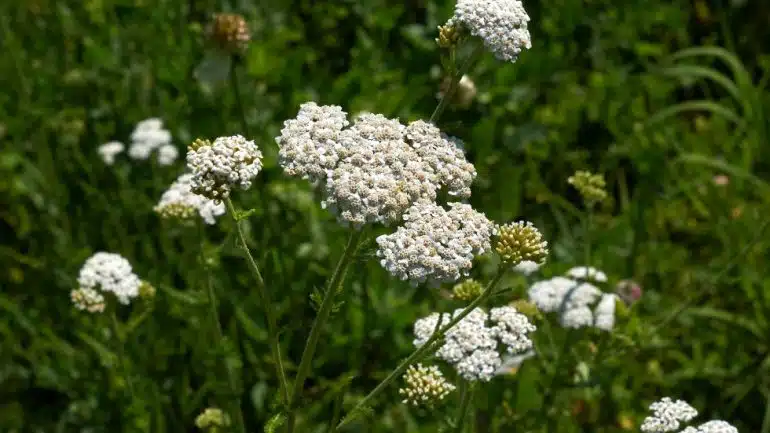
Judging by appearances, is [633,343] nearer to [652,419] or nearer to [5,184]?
[652,419]

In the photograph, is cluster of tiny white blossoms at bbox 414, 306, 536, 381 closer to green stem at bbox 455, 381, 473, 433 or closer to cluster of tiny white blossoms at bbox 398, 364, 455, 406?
cluster of tiny white blossoms at bbox 398, 364, 455, 406

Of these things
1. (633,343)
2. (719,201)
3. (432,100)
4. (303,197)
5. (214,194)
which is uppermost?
(432,100)

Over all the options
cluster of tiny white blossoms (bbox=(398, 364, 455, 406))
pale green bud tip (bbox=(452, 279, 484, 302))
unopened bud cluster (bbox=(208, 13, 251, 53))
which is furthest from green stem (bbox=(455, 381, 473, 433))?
unopened bud cluster (bbox=(208, 13, 251, 53))

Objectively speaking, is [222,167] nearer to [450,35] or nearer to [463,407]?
[450,35]

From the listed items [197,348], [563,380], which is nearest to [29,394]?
[197,348]

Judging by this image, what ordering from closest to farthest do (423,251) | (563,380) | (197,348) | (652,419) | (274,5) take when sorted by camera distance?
1. (423,251)
2. (652,419)
3. (563,380)
4. (197,348)
5. (274,5)

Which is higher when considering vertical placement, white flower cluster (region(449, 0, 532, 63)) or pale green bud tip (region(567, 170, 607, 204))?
pale green bud tip (region(567, 170, 607, 204))
